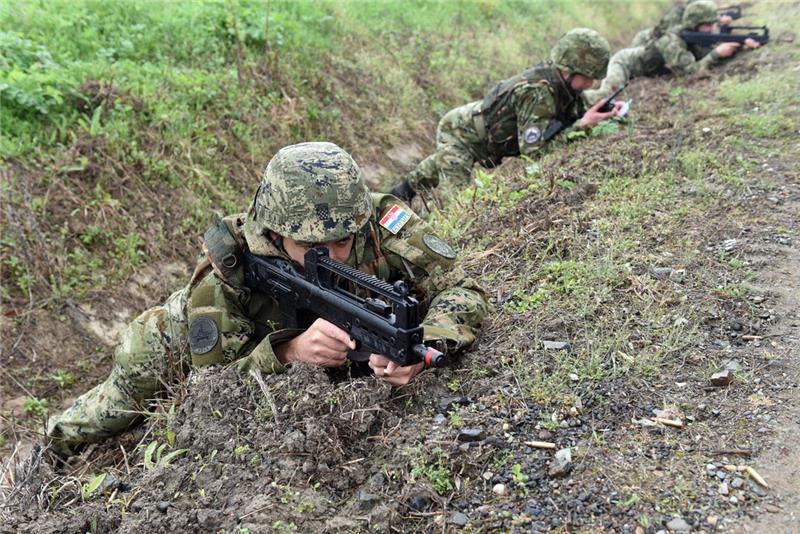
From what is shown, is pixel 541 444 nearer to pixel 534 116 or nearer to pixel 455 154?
pixel 534 116

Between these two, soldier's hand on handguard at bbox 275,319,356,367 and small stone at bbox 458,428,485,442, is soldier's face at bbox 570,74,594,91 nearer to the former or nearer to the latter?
soldier's hand on handguard at bbox 275,319,356,367

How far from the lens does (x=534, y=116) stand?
6.36 m

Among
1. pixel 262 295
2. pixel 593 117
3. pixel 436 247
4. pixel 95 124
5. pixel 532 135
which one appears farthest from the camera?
pixel 593 117

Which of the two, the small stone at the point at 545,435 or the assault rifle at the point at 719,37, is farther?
the assault rifle at the point at 719,37

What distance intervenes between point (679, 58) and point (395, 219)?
8348 mm

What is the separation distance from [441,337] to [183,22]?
20.7 feet

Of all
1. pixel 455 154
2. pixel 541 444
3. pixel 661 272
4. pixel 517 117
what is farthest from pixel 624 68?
pixel 541 444

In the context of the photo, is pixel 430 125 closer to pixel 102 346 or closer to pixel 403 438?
pixel 102 346

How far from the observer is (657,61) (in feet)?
33.3

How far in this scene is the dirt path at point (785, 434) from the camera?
2.04m

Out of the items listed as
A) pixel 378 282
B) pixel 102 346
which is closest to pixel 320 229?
pixel 378 282

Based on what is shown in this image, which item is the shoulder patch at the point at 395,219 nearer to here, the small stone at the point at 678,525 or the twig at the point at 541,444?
the twig at the point at 541,444

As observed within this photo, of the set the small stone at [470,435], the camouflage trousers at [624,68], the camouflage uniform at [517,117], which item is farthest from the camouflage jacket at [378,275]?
the camouflage trousers at [624,68]

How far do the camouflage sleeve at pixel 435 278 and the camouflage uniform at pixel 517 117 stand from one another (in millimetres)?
3411
